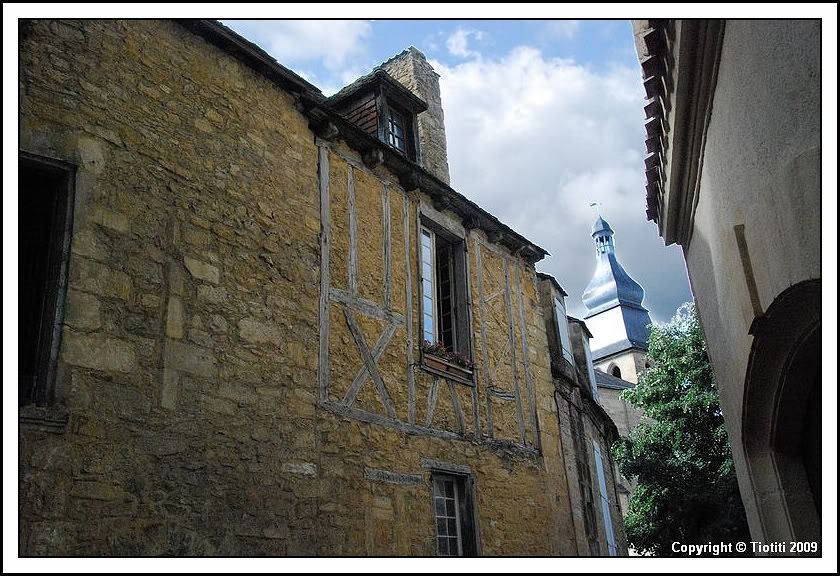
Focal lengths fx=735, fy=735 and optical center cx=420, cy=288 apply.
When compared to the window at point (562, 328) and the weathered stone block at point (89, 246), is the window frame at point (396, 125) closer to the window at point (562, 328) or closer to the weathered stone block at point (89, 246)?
the window at point (562, 328)

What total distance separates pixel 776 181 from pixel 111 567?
400 cm

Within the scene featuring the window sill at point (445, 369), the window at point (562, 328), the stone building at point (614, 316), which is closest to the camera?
the window sill at point (445, 369)

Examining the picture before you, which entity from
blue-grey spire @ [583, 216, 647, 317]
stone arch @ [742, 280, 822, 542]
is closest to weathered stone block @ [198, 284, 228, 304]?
stone arch @ [742, 280, 822, 542]

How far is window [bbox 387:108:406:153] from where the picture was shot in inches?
379

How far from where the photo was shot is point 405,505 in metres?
6.78

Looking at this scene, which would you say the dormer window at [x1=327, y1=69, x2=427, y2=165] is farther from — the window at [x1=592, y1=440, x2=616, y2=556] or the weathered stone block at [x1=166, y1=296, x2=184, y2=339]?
the window at [x1=592, y1=440, x2=616, y2=556]

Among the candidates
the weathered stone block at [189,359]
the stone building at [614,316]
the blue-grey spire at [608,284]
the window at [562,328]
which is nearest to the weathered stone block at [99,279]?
the weathered stone block at [189,359]

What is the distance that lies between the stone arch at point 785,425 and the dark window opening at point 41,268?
170 inches

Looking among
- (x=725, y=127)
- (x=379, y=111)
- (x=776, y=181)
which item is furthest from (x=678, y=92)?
(x=379, y=111)

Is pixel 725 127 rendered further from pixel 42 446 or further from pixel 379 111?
pixel 379 111

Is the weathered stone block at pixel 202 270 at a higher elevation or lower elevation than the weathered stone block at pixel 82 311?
higher

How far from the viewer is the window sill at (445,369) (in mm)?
7789

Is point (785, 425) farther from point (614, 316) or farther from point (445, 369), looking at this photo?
point (614, 316)

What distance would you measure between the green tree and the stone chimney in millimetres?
7843
